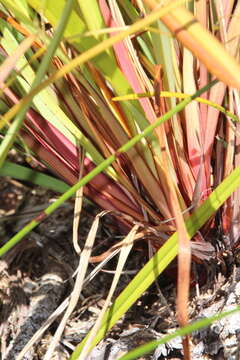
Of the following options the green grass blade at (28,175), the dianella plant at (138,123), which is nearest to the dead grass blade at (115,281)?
the dianella plant at (138,123)

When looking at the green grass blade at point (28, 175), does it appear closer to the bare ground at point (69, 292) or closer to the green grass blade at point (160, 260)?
the bare ground at point (69, 292)

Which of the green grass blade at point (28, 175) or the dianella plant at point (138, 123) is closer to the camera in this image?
the dianella plant at point (138, 123)

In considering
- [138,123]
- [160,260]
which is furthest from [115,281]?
[138,123]

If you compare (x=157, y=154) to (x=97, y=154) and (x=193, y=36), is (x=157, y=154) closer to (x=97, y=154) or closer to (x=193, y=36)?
(x=97, y=154)

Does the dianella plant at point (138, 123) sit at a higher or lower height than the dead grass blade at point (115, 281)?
higher

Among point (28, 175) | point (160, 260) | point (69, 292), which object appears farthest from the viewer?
point (69, 292)

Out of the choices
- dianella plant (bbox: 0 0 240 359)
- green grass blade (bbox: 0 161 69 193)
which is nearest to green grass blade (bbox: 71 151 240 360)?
dianella plant (bbox: 0 0 240 359)

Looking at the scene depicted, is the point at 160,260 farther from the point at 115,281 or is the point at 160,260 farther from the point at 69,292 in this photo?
the point at 69,292
